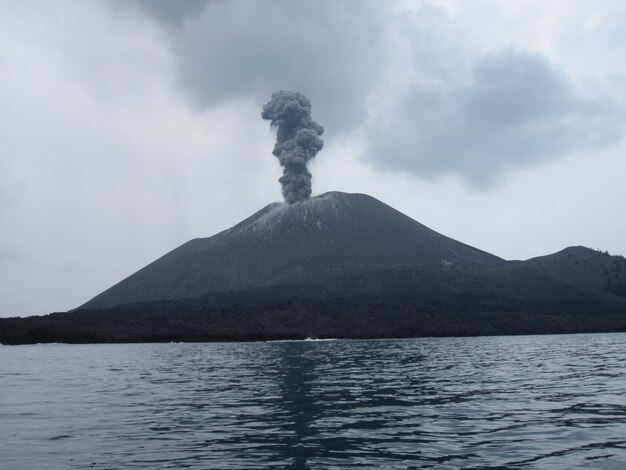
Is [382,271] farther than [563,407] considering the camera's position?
Yes

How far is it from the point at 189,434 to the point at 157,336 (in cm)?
11407

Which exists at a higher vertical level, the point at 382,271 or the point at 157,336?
the point at 382,271

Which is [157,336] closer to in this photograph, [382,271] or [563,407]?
[382,271]

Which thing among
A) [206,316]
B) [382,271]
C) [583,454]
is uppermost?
[382,271]

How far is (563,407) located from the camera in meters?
25.5

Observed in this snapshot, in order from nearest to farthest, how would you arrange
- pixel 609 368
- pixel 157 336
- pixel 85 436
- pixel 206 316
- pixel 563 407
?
pixel 85 436 < pixel 563 407 < pixel 609 368 < pixel 157 336 < pixel 206 316

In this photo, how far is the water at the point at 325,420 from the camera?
17.6 m

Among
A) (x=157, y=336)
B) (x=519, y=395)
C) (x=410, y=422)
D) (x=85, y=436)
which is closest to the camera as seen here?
(x=85, y=436)

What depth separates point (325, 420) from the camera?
2403 cm

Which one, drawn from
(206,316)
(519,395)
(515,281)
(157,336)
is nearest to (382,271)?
(515,281)

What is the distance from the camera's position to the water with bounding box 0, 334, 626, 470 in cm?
1759

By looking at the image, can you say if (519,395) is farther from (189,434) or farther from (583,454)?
(189,434)

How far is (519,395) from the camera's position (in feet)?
97.6

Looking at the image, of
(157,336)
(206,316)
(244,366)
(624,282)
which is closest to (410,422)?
(244,366)
